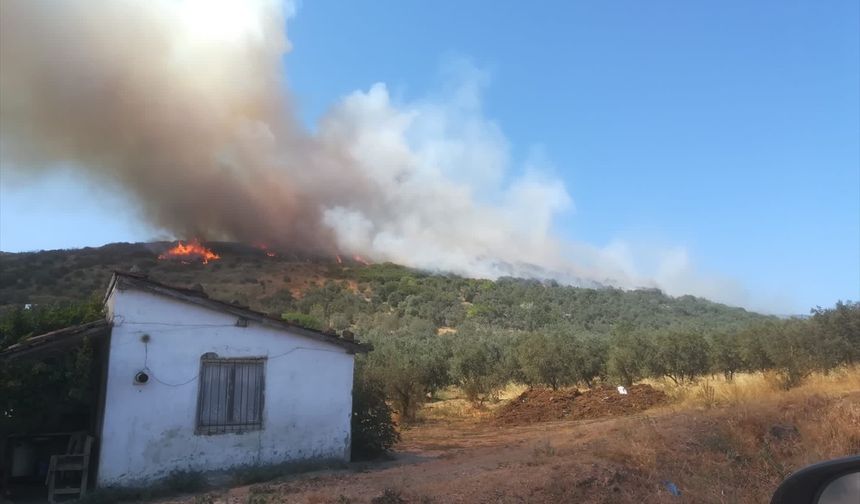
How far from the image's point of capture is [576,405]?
21.5 meters

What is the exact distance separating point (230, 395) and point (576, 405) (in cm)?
1412

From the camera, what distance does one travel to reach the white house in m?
10.1

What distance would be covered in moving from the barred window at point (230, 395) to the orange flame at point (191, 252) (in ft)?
189

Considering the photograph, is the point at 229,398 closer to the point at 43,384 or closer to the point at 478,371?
the point at 43,384

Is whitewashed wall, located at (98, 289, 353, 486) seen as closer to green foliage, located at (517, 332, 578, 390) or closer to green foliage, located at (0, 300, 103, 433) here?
green foliage, located at (0, 300, 103, 433)

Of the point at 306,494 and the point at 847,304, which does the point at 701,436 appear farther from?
the point at 847,304

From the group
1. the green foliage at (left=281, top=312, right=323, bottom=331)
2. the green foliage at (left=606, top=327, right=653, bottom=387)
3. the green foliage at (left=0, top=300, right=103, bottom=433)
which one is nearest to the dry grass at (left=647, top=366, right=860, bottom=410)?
the green foliage at (left=606, top=327, right=653, bottom=387)

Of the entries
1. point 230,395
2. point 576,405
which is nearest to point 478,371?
point 576,405

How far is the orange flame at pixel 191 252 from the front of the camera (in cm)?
6565

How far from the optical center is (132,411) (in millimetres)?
10172

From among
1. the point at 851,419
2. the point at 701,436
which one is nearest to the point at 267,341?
the point at 701,436

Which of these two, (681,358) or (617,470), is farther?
(681,358)

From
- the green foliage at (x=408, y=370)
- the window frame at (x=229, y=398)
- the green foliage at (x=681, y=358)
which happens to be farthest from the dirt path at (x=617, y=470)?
the green foliage at (x=681, y=358)

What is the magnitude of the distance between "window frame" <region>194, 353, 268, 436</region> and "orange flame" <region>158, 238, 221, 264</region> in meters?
57.5
